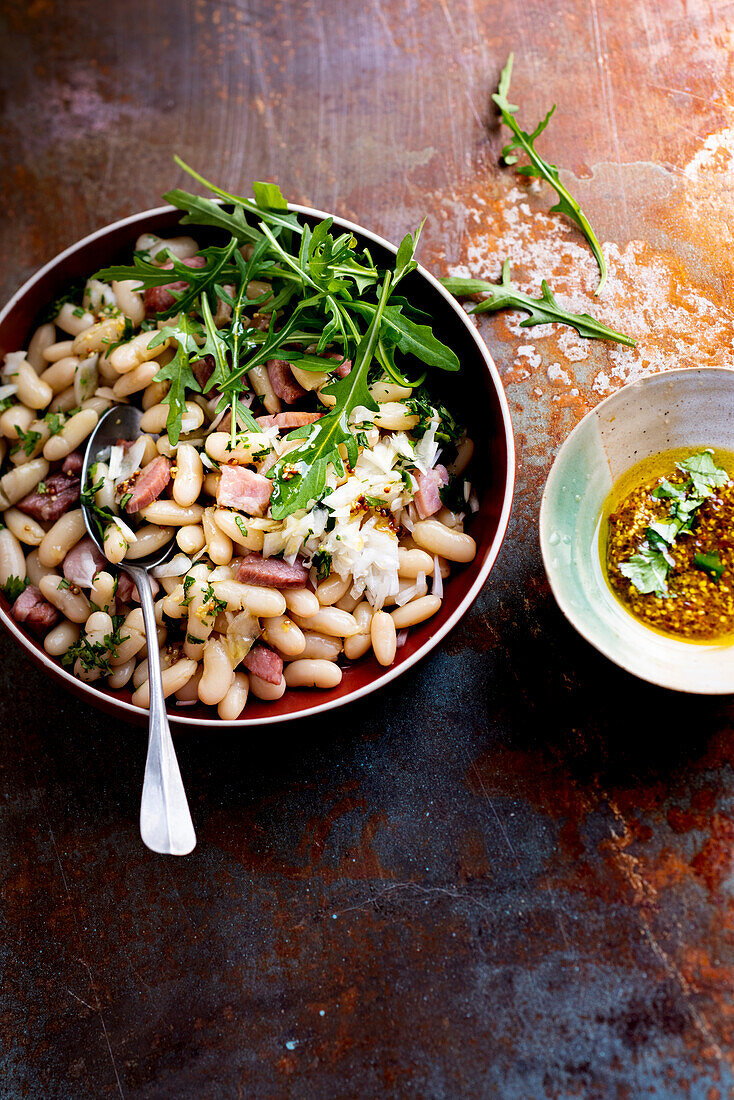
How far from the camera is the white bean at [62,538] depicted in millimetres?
1761

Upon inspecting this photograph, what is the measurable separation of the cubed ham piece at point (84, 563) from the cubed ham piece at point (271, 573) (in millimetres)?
365

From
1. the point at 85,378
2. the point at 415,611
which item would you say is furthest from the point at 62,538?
the point at 415,611

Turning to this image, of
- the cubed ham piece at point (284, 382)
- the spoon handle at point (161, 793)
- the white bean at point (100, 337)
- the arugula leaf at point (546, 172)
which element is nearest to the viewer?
the spoon handle at point (161, 793)

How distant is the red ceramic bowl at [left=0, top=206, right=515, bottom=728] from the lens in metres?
1.64

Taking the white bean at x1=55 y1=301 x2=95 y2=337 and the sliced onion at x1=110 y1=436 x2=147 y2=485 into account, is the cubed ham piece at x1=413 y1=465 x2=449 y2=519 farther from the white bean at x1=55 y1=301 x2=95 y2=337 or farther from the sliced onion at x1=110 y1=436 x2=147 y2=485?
the white bean at x1=55 y1=301 x2=95 y2=337

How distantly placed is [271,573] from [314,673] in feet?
0.78

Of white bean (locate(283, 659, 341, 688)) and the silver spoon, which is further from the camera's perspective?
white bean (locate(283, 659, 341, 688))

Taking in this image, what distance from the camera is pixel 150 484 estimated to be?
1683 millimetres

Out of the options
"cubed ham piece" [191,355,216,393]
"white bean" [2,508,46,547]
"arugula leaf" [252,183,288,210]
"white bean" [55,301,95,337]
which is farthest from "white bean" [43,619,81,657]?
"arugula leaf" [252,183,288,210]

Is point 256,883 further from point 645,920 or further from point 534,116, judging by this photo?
point 534,116

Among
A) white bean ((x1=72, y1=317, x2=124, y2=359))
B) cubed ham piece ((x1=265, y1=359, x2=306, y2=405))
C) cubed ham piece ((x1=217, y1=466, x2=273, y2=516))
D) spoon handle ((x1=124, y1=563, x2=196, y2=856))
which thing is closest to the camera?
spoon handle ((x1=124, y1=563, x2=196, y2=856))

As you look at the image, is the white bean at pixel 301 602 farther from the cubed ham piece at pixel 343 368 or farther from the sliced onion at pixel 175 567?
the cubed ham piece at pixel 343 368

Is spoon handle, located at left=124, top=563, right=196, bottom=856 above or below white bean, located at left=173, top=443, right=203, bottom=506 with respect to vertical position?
below

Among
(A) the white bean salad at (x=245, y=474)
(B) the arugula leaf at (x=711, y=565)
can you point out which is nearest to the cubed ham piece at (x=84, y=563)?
(A) the white bean salad at (x=245, y=474)
